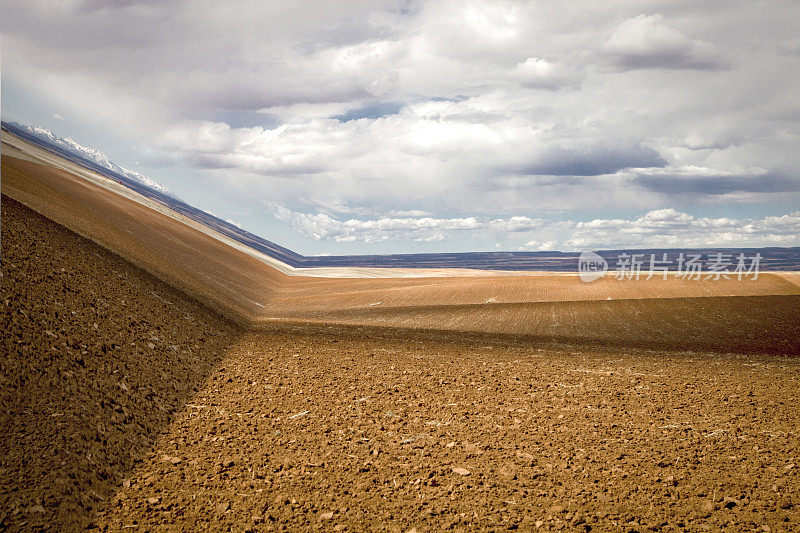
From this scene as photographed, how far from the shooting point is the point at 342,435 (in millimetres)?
11805

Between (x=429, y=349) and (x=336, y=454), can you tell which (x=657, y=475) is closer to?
(x=336, y=454)

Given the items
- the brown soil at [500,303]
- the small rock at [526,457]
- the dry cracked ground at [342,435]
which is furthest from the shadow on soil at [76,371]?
the brown soil at [500,303]

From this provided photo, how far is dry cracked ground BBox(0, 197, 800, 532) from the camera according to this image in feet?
27.3

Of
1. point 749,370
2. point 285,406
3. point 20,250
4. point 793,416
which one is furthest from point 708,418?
point 20,250

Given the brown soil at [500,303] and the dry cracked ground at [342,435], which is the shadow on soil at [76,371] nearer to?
the dry cracked ground at [342,435]

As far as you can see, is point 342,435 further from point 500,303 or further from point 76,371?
point 500,303

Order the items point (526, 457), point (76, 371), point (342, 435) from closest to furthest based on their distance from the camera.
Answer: point (526, 457)
point (342, 435)
point (76, 371)

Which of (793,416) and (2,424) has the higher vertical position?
(793,416)

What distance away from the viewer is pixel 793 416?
12.8m

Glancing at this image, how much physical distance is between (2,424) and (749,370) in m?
25.0

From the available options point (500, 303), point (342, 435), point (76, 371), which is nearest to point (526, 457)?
point (342, 435)

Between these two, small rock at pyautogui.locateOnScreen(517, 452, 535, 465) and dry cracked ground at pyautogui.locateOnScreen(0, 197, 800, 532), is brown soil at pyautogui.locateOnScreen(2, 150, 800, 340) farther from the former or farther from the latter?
small rock at pyautogui.locateOnScreen(517, 452, 535, 465)

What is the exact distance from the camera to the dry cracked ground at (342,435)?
8.33 metres

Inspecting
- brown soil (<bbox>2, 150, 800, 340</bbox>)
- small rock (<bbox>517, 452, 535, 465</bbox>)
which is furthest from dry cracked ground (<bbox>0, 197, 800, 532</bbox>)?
brown soil (<bbox>2, 150, 800, 340</bbox>)
